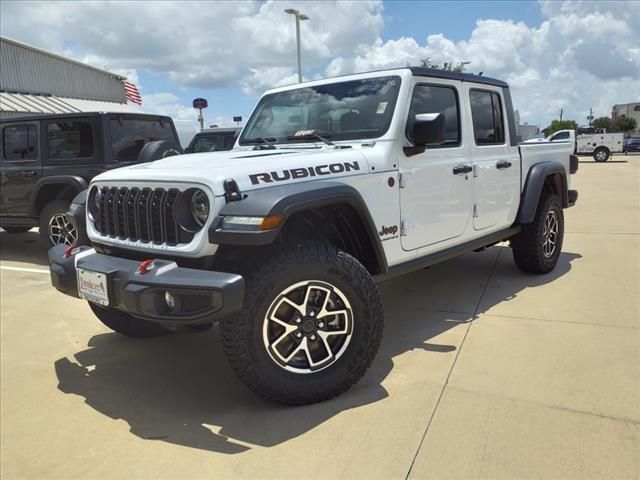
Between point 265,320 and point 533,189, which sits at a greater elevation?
point 533,189

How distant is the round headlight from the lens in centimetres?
263

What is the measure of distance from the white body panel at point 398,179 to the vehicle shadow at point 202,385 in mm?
656

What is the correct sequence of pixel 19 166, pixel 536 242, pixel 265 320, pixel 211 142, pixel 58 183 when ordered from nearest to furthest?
pixel 265 320 → pixel 536 242 → pixel 58 183 → pixel 19 166 → pixel 211 142

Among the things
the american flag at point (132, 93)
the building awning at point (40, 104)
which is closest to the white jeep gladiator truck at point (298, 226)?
the building awning at point (40, 104)

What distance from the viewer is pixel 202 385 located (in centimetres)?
321

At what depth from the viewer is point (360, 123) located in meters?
3.55

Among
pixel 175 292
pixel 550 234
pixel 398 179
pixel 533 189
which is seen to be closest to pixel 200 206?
pixel 175 292

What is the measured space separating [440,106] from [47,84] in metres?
21.1

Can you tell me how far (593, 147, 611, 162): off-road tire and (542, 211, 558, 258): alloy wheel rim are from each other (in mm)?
26362

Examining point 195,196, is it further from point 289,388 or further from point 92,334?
point 92,334

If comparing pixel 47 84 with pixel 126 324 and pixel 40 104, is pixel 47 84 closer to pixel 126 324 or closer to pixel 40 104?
pixel 40 104

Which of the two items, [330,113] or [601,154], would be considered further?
[601,154]

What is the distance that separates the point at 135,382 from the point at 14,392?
740 millimetres

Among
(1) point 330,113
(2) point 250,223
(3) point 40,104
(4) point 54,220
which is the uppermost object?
(3) point 40,104
